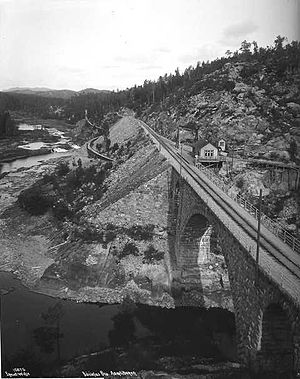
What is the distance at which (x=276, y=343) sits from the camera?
1560 cm

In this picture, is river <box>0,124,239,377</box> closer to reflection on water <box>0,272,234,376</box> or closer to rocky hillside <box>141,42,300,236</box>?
reflection on water <box>0,272,234,376</box>

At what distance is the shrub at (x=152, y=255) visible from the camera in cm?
3152

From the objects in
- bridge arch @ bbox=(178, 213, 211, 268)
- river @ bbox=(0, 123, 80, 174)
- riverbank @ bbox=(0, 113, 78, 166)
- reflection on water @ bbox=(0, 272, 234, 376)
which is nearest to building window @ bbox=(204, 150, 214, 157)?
bridge arch @ bbox=(178, 213, 211, 268)

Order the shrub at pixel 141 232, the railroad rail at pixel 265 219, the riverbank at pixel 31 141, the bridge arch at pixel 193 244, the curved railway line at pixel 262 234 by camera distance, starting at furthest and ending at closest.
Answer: the riverbank at pixel 31 141 < the shrub at pixel 141 232 < the bridge arch at pixel 193 244 < the railroad rail at pixel 265 219 < the curved railway line at pixel 262 234

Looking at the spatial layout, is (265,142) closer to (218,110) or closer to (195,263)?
(218,110)

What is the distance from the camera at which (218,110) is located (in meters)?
57.4

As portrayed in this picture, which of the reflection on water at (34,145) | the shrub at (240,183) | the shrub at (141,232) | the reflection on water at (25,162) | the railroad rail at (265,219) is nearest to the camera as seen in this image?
the railroad rail at (265,219)

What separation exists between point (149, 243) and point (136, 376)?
47.6ft

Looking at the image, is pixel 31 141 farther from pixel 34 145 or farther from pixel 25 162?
pixel 25 162

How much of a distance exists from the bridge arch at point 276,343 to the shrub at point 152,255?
16228mm

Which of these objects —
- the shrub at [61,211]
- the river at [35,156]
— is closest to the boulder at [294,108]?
the shrub at [61,211]

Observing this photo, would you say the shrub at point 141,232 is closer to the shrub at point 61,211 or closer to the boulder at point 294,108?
the shrub at point 61,211

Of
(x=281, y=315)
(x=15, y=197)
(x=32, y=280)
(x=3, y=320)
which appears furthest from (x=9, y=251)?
(x=281, y=315)

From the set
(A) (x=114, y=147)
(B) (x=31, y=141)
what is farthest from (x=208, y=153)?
(B) (x=31, y=141)
